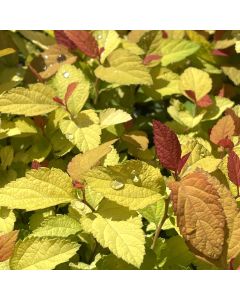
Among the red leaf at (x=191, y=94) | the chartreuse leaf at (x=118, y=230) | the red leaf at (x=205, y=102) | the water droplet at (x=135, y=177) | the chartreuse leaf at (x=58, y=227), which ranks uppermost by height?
the water droplet at (x=135, y=177)

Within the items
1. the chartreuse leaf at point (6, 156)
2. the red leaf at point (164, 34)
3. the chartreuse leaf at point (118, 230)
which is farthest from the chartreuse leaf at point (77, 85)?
the red leaf at point (164, 34)

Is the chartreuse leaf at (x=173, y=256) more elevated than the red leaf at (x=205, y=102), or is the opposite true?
the red leaf at (x=205, y=102)

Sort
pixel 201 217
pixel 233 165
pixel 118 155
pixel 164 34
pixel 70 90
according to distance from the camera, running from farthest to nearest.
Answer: pixel 164 34 → pixel 70 90 → pixel 118 155 → pixel 233 165 → pixel 201 217

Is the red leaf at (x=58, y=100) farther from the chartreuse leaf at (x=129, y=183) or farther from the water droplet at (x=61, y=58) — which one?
the chartreuse leaf at (x=129, y=183)

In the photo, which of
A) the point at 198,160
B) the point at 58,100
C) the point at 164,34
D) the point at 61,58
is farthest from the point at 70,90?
the point at 164,34

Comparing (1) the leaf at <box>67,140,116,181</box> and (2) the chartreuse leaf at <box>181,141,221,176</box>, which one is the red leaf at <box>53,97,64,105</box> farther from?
(2) the chartreuse leaf at <box>181,141,221,176</box>

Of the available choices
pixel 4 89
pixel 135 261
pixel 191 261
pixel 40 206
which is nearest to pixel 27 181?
pixel 40 206

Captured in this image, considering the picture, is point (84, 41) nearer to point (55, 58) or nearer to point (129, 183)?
point (55, 58)
